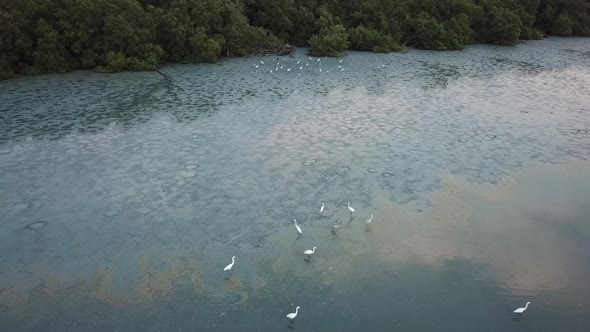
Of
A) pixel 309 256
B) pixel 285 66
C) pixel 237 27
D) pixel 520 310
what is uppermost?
pixel 237 27

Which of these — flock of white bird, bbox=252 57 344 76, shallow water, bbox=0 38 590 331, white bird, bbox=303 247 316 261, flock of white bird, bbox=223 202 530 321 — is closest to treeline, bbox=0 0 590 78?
flock of white bird, bbox=252 57 344 76

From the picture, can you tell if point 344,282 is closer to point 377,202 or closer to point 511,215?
point 377,202

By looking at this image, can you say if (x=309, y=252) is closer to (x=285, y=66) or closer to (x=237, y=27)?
(x=285, y=66)

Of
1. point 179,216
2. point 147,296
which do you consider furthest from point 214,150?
point 147,296

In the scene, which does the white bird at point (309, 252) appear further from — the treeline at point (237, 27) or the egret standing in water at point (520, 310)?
the treeline at point (237, 27)

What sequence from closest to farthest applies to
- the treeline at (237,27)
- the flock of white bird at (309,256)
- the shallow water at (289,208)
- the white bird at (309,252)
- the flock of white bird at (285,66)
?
1. the flock of white bird at (309,256)
2. the shallow water at (289,208)
3. the white bird at (309,252)
4. the treeline at (237,27)
5. the flock of white bird at (285,66)

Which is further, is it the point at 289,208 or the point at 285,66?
the point at 285,66

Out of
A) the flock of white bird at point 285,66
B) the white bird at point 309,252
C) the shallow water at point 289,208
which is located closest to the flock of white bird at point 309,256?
the white bird at point 309,252

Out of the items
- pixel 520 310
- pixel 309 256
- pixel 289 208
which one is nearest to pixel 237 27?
pixel 289 208
